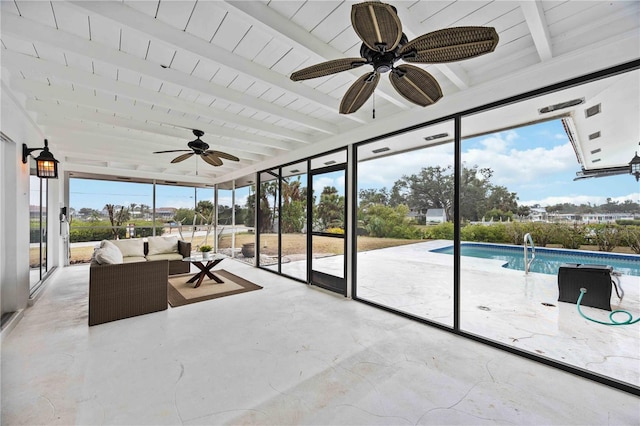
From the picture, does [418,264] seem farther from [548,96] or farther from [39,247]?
[39,247]

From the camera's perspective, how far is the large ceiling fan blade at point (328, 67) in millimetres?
1708

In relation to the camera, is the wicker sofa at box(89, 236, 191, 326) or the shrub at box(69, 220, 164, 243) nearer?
the wicker sofa at box(89, 236, 191, 326)

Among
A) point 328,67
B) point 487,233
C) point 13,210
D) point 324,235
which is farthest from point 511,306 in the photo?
point 13,210

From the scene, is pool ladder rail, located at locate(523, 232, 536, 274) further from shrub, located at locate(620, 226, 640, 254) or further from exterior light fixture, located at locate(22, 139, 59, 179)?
exterior light fixture, located at locate(22, 139, 59, 179)

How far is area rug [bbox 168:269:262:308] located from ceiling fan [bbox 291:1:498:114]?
146 inches

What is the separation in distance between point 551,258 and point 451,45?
15.4ft

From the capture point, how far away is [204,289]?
15.4 ft

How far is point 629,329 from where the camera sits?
3027 mm

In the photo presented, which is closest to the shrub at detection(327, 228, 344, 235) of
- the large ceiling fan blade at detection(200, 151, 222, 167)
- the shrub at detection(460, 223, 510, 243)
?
the shrub at detection(460, 223, 510, 243)

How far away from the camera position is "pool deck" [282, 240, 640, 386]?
262 centimetres

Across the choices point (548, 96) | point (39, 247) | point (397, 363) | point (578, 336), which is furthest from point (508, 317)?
point (39, 247)

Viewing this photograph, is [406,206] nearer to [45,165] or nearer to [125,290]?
[125,290]

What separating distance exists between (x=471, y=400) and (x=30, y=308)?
17.5 feet

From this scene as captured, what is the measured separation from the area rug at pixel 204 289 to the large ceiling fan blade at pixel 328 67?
366 cm
